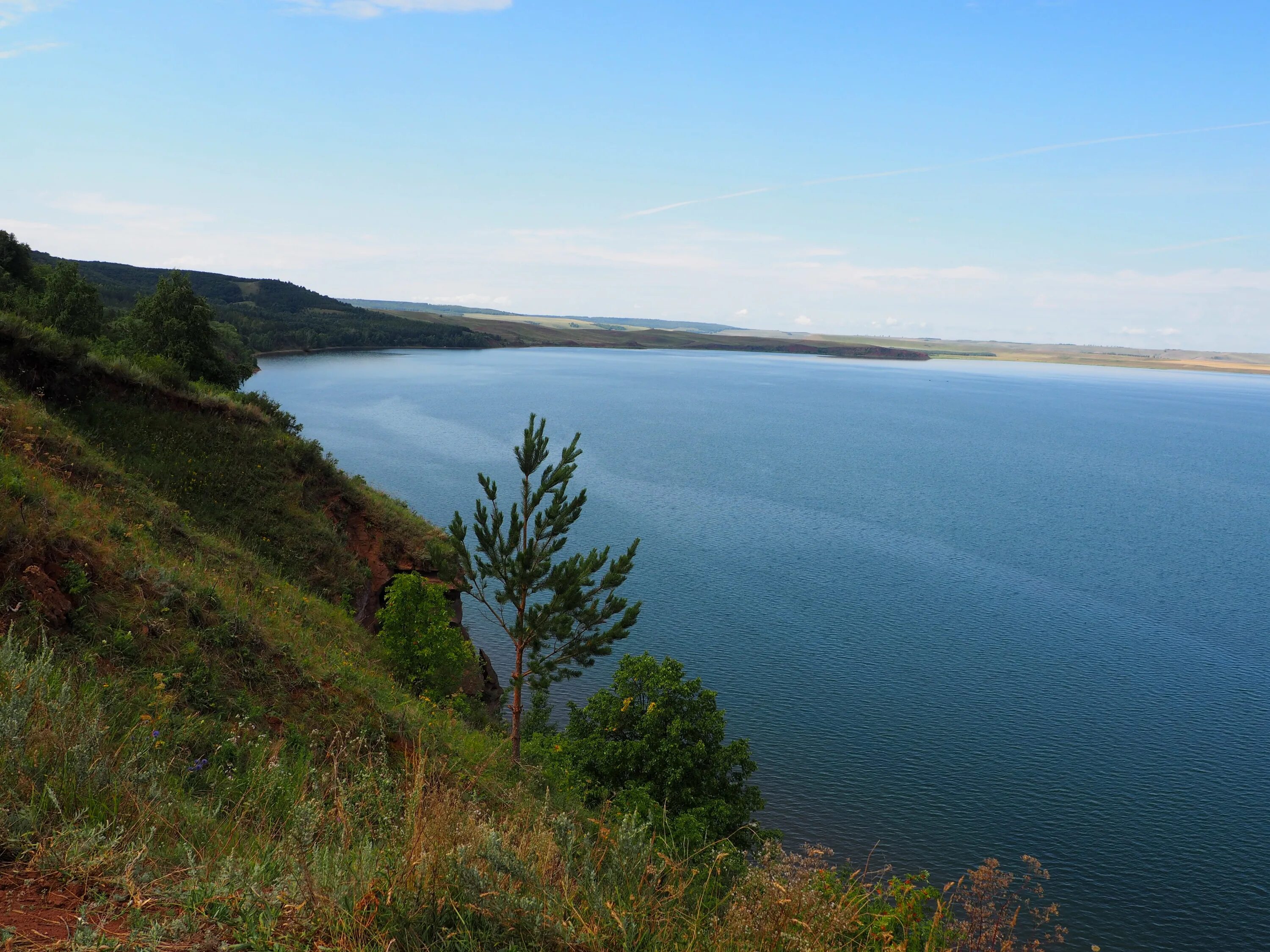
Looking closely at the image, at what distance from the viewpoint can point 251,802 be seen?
5391mm

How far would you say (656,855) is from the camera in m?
5.22

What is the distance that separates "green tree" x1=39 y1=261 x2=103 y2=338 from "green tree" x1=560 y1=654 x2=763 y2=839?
129ft

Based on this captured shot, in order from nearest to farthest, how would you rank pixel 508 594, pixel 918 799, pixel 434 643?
pixel 508 594 → pixel 434 643 → pixel 918 799

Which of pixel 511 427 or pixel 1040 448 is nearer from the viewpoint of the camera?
pixel 511 427

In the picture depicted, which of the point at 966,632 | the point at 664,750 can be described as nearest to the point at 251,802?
the point at 664,750

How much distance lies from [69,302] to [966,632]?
5317cm

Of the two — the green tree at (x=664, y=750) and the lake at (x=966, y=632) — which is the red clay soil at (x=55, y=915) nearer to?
the lake at (x=966, y=632)

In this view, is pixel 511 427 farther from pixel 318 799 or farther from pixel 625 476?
pixel 318 799

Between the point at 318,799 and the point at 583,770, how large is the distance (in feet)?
61.3

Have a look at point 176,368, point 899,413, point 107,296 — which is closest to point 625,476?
point 176,368

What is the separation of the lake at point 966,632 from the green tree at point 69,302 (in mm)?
20599

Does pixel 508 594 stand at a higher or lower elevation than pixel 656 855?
lower

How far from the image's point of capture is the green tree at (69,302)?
44.0m

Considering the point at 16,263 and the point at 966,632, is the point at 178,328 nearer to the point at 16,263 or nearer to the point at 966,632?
the point at 16,263
